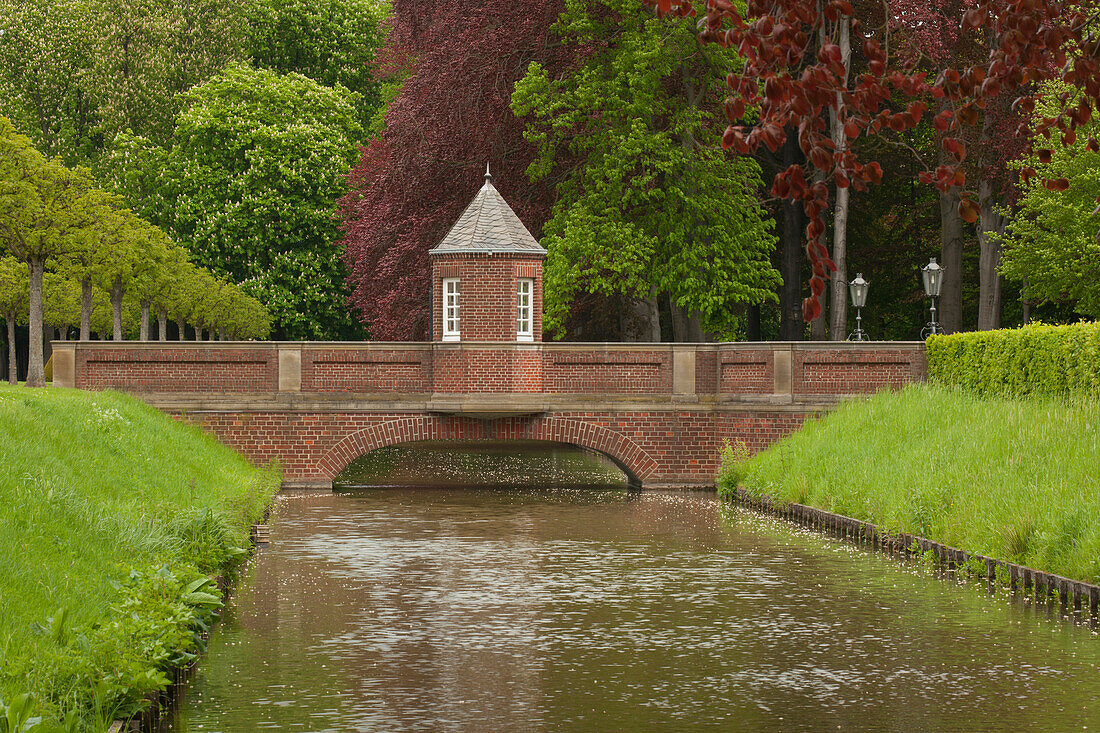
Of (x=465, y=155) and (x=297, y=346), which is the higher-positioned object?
(x=465, y=155)

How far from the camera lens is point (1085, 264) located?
30.2 metres

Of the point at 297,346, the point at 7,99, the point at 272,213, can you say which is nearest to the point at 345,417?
the point at 297,346

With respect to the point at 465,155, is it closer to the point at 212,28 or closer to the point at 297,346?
the point at 297,346

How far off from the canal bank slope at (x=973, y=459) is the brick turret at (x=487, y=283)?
15.0ft

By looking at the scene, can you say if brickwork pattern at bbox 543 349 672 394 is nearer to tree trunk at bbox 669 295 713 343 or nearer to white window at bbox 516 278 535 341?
white window at bbox 516 278 535 341

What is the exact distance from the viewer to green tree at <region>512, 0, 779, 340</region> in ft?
97.8

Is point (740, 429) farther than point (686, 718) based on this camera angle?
Yes

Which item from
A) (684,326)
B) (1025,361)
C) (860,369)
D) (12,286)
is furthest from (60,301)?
(1025,361)

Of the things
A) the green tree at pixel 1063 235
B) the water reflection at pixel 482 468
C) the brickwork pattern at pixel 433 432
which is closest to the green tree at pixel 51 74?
the water reflection at pixel 482 468

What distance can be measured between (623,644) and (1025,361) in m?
12.0

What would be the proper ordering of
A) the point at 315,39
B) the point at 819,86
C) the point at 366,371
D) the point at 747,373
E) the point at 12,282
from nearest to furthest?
the point at 819,86 < the point at 366,371 < the point at 747,373 < the point at 12,282 < the point at 315,39

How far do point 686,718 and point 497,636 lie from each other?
2833 mm

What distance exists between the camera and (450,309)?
26.6 metres

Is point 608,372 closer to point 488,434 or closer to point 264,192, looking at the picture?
point 488,434
